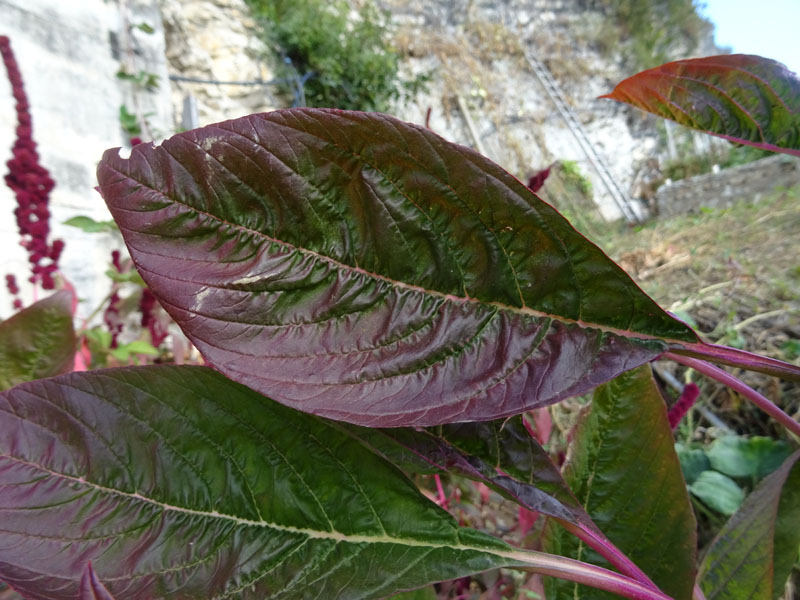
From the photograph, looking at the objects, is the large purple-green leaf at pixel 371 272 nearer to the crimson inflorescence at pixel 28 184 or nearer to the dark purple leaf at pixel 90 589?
the dark purple leaf at pixel 90 589

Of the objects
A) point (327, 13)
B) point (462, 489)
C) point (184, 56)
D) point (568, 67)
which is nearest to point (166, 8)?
point (184, 56)

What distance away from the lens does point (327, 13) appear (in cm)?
469

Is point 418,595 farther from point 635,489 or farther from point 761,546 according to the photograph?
point 761,546

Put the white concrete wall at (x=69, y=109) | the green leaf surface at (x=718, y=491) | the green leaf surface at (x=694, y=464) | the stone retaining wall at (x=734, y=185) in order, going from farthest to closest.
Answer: the stone retaining wall at (x=734, y=185)
the white concrete wall at (x=69, y=109)
the green leaf surface at (x=694, y=464)
the green leaf surface at (x=718, y=491)

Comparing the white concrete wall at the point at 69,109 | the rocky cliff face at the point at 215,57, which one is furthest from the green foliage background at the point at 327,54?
the white concrete wall at the point at 69,109

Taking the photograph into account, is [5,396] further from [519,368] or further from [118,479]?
[519,368]

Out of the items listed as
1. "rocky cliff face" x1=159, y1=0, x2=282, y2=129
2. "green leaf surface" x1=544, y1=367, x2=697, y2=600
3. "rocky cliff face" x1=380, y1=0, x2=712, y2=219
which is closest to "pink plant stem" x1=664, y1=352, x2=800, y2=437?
"green leaf surface" x1=544, y1=367, x2=697, y2=600

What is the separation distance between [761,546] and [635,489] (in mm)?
134

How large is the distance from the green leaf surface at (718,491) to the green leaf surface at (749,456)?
2 cm

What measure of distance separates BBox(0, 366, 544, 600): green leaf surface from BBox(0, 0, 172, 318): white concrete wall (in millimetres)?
1465

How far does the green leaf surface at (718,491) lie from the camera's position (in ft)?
2.24

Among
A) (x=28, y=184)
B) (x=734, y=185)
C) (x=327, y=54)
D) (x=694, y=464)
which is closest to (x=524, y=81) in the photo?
(x=734, y=185)

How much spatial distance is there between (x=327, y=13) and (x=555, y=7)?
4.88 m

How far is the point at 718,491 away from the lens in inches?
27.8
